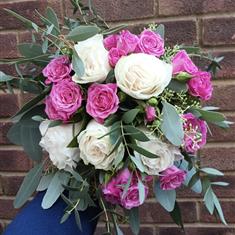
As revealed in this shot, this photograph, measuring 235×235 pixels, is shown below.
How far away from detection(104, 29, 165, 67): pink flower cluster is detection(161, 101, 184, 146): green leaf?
121mm

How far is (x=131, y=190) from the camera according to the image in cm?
85

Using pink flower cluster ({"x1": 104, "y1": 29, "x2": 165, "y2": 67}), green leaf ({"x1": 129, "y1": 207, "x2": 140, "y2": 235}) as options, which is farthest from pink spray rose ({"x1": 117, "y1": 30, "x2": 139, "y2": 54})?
green leaf ({"x1": 129, "y1": 207, "x2": 140, "y2": 235})

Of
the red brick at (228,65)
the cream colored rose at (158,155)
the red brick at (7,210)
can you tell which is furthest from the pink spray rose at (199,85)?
the red brick at (7,210)

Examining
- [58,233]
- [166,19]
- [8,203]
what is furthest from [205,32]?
[8,203]

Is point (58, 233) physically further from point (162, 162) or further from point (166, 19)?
point (166, 19)

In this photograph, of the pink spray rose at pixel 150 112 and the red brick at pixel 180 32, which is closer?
the pink spray rose at pixel 150 112

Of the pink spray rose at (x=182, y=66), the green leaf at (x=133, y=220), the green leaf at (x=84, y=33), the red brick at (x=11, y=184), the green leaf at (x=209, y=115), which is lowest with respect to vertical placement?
the red brick at (x=11, y=184)

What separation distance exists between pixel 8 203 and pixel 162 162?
0.86 metres

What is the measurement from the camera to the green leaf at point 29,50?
0.89 m

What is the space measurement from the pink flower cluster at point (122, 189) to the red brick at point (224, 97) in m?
0.57

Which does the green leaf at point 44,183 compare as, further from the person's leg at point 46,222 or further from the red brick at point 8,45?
the red brick at point 8,45

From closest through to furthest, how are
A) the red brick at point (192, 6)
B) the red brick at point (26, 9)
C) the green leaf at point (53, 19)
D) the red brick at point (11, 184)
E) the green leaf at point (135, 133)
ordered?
the green leaf at point (135, 133)
the green leaf at point (53, 19)
the red brick at point (192, 6)
the red brick at point (26, 9)
the red brick at point (11, 184)

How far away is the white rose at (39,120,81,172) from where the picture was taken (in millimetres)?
852

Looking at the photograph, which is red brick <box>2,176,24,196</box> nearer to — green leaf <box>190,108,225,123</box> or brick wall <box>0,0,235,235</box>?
brick wall <box>0,0,235,235</box>
